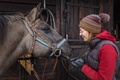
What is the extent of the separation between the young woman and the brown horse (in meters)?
0.49

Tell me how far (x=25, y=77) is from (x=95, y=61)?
186cm

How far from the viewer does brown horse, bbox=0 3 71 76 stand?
1987 mm

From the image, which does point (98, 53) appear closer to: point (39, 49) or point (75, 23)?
point (39, 49)

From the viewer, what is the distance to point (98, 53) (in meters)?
1.57

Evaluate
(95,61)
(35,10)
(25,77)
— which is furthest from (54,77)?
(95,61)

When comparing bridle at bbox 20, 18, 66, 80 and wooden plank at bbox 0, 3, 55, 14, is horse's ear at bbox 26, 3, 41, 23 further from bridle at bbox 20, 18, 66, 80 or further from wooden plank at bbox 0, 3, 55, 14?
wooden plank at bbox 0, 3, 55, 14

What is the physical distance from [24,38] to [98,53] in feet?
2.75

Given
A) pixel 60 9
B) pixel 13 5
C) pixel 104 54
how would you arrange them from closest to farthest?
pixel 104 54 → pixel 13 5 → pixel 60 9

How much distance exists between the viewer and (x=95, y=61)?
5.22ft

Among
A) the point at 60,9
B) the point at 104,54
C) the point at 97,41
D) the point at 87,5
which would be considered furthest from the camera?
the point at 87,5

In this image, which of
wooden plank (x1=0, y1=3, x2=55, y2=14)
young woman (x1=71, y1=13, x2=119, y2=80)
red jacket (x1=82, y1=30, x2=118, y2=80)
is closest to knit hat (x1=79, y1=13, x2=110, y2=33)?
young woman (x1=71, y1=13, x2=119, y2=80)

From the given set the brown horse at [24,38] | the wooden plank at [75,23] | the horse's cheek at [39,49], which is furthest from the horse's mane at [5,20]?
the wooden plank at [75,23]

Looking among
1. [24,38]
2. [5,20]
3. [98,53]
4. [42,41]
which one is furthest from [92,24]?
[5,20]

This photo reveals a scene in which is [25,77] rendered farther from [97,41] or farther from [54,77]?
[97,41]
